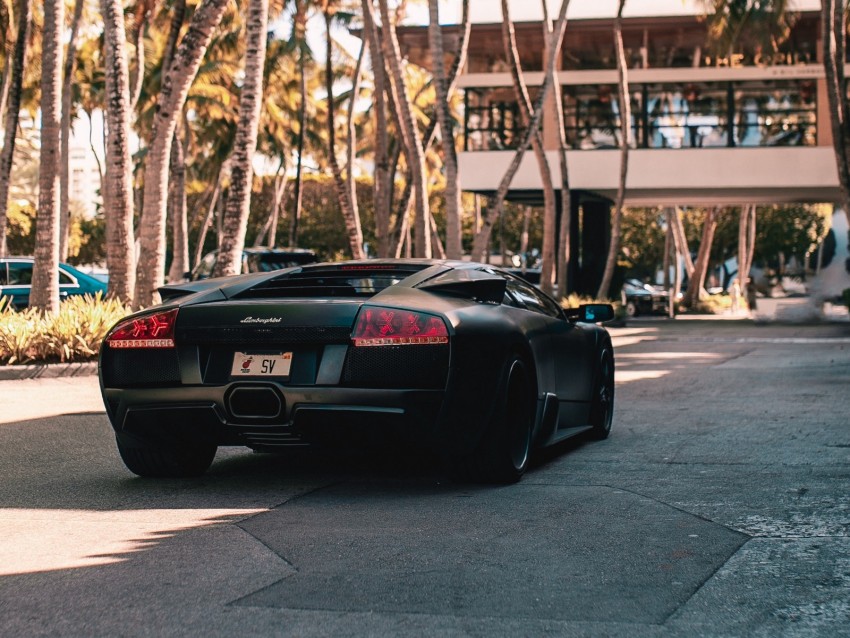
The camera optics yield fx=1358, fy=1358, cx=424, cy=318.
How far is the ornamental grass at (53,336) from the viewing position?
15.9 meters

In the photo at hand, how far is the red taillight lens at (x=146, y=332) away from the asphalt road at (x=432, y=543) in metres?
0.81

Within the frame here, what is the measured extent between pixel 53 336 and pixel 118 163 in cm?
329

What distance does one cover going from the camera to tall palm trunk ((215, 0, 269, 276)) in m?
18.7

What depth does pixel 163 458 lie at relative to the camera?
25.3 feet

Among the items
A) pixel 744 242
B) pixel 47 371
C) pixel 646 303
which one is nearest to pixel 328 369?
pixel 47 371

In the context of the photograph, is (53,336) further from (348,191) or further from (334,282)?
(348,191)

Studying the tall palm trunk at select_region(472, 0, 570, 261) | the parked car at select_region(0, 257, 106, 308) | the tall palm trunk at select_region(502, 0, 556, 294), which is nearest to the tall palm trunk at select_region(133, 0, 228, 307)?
the parked car at select_region(0, 257, 106, 308)

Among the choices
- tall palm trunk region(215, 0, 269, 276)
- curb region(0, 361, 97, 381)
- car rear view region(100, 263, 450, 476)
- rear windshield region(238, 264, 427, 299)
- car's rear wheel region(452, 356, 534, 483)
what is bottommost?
curb region(0, 361, 97, 381)

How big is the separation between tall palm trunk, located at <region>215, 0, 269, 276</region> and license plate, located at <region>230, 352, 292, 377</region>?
462 inches

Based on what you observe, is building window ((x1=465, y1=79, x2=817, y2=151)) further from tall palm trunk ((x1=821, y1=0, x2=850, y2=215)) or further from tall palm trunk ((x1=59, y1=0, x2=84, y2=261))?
tall palm trunk ((x1=59, y1=0, x2=84, y2=261))

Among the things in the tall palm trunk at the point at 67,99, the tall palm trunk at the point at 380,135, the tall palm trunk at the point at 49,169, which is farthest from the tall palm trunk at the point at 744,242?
the tall palm trunk at the point at 49,169

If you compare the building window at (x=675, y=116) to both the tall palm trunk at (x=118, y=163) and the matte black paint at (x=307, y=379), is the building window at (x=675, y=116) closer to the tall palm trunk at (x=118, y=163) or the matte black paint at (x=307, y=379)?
the tall palm trunk at (x=118, y=163)

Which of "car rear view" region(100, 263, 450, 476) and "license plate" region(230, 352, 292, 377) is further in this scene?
"license plate" region(230, 352, 292, 377)

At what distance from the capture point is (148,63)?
46.9 m
